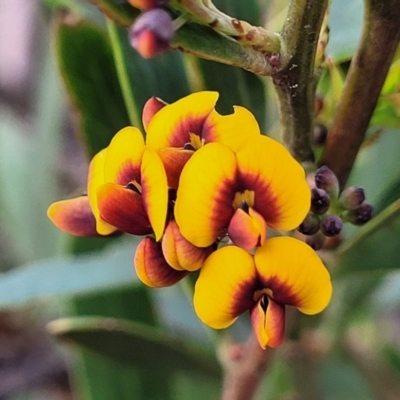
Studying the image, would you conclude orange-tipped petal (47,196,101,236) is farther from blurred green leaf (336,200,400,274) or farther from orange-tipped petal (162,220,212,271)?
blurred green leaf (336,200,400,274)

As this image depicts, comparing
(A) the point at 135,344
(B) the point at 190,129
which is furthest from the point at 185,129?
(A) the point at 135,344

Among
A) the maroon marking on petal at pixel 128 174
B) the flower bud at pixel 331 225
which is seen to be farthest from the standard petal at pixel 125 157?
the flower bud at pixel 331 225

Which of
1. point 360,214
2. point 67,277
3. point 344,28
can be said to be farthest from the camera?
point 67,277

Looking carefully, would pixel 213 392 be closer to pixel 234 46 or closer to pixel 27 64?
pixel 234 46

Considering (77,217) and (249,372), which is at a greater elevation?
(77,217)

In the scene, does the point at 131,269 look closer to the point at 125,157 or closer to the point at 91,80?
the point at 91,80

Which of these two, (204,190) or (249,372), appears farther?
(249,372)
